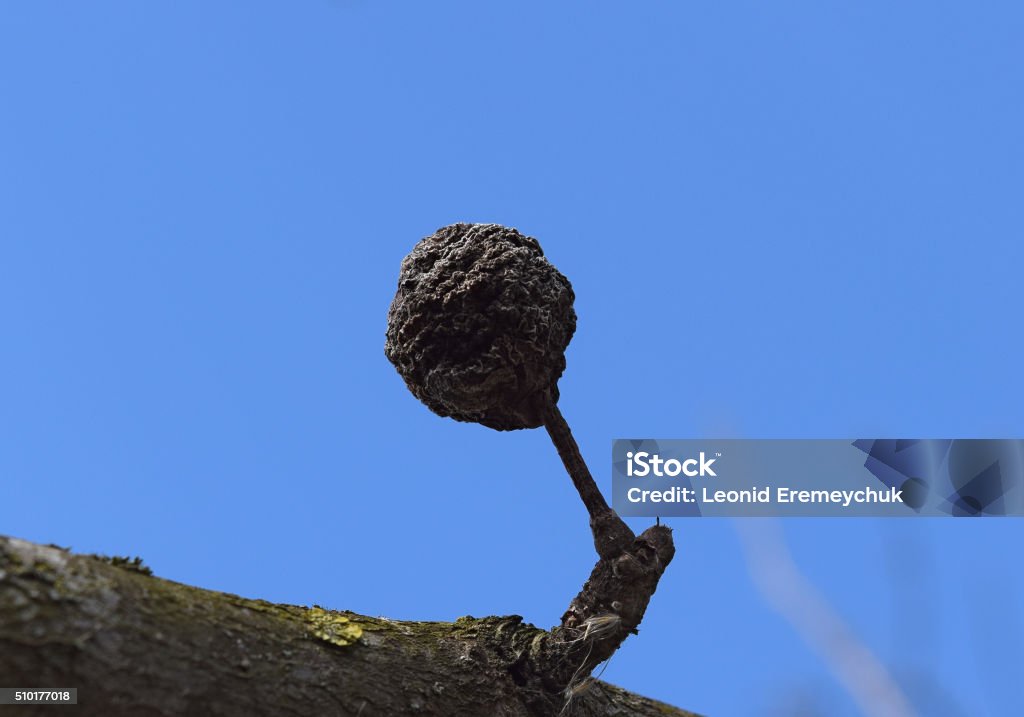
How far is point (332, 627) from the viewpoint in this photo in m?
3.36

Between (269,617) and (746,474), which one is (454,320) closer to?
(269,617)

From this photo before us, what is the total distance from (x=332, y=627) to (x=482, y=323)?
1226mm

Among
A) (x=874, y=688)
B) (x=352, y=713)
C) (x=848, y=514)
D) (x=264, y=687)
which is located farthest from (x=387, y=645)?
(x=848, y=514)

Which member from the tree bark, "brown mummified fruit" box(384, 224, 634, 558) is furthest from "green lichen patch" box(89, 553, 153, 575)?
"brown mummified fruit" box(384, 224, 634, 558)

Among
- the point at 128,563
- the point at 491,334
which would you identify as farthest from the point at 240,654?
the point at 491,334

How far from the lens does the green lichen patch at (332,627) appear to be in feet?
10.8

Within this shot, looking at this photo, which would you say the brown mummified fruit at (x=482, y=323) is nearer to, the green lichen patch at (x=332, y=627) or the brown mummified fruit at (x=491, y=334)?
the brown mummified fruit at (x=491, y=334)

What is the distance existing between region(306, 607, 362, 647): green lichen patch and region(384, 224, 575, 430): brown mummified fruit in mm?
973

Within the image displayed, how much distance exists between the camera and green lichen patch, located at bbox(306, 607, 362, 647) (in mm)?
3299

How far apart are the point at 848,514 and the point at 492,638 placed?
250 centimetres

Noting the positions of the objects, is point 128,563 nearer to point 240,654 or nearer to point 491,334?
point 240,654

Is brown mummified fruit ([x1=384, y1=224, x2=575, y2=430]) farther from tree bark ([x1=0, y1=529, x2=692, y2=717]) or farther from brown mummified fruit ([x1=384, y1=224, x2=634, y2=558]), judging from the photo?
tree bark ([x1=0, y1=529, x2=692, y2=717])

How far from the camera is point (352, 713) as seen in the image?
10.6ft

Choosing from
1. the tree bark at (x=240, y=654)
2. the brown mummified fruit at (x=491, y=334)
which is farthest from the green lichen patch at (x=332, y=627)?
the brown mummified fruit at (x=491, y=334)
